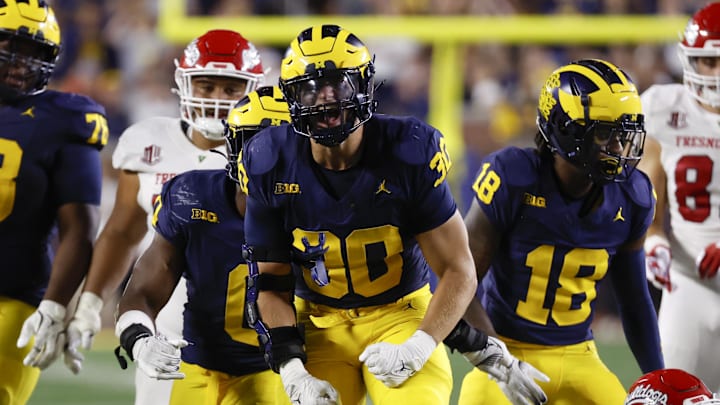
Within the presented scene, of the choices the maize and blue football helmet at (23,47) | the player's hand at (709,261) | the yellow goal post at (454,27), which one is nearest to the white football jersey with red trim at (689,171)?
the player's hand at (709,261)

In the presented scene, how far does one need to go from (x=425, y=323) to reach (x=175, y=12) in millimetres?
6514

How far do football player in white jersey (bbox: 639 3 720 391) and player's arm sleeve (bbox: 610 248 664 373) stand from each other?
0.81 metres

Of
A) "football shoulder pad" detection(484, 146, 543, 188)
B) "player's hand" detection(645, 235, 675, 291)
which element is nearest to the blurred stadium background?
"player's hand" detection(645, 235, 675, 291)

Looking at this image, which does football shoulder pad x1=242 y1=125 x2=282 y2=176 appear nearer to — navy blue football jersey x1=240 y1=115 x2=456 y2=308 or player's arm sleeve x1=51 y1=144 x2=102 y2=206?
navy blue football jersey x1=240 y1=115 x2=456 y2=308

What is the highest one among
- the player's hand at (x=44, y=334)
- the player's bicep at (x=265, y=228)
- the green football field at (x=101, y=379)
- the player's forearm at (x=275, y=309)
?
the player's bicep at (x=265, y=228)

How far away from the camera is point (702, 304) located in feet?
15.3

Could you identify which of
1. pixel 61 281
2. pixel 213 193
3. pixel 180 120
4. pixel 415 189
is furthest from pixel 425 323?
pixel 180 120

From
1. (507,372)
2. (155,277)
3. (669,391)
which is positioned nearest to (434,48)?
(155,277)

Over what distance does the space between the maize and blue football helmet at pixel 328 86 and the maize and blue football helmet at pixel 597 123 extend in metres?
0.70

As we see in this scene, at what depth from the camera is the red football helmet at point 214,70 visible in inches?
173

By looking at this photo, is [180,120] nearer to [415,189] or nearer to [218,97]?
[218,97]

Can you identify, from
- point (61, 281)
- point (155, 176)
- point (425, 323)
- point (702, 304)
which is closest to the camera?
point (425, 323)

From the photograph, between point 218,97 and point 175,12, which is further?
point 175,12

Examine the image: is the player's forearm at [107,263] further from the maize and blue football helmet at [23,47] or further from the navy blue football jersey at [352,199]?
the navy blue football jersey at [352,199]
